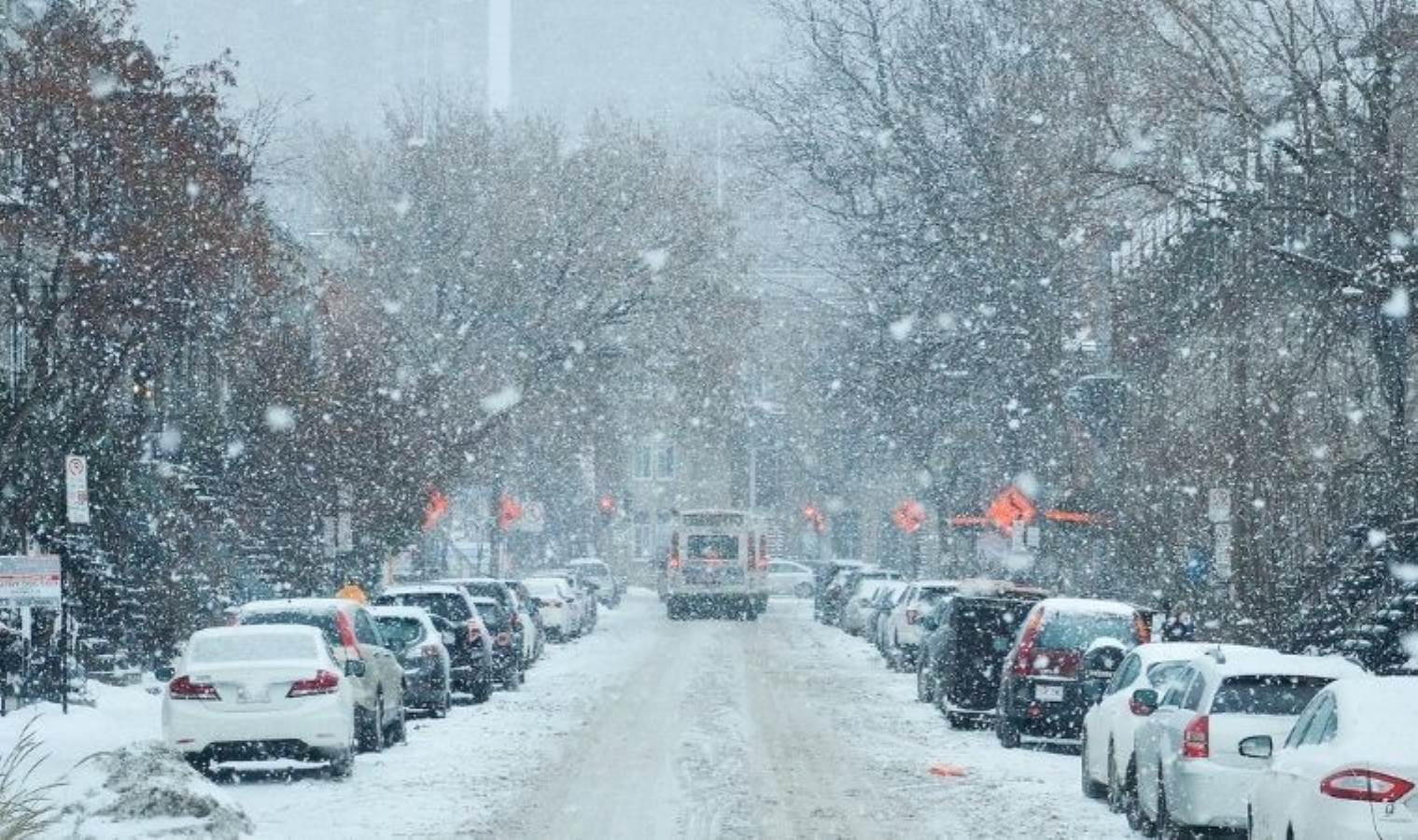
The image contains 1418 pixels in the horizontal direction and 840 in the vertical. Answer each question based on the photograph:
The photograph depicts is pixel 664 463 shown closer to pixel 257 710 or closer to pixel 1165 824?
pixel 257 710

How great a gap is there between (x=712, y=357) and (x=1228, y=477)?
3004cm

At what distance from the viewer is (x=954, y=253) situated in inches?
1726

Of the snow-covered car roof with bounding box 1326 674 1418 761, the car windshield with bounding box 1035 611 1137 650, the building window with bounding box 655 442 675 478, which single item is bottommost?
the snow-covered car roof with bounding box 1326 674 1418 761

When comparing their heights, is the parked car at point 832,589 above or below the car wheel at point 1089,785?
above

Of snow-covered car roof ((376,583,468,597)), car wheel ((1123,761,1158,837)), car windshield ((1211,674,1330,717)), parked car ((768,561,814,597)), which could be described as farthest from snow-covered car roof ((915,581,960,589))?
parked car ((768,561,814,597))

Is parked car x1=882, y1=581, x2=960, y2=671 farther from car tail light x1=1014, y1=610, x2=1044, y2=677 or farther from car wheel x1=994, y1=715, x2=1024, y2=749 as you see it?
car tail light x1=1014, y1=610, x2=1044, y2=677

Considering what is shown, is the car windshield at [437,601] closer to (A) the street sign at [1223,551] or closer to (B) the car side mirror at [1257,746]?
(A) the street sign at [1223,551]

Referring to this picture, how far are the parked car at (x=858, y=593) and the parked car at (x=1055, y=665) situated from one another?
28.7m

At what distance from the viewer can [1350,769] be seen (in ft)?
37.3

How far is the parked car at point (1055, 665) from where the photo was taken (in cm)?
2444

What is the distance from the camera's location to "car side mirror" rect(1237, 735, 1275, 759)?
13422 mm

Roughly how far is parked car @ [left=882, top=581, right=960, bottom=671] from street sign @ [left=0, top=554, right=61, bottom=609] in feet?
57.5

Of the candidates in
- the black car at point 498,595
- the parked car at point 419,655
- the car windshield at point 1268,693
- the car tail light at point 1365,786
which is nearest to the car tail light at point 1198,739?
the car windshield at point 1268,693

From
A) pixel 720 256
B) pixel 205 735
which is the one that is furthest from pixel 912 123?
pixel 205 735
